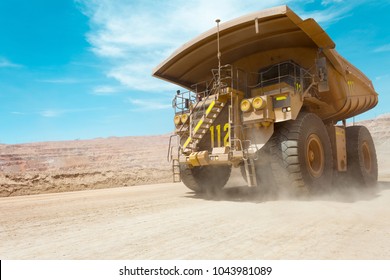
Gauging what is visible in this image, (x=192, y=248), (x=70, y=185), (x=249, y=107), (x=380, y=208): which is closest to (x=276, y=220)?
(x=192, y=248)

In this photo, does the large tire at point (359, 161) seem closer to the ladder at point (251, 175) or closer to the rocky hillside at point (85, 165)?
the rocky hillside at point (85, 165)

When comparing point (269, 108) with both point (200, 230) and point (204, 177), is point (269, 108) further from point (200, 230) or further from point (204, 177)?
point (200, 230)

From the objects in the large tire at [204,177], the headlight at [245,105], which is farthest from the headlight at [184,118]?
the headlight at [245,105]

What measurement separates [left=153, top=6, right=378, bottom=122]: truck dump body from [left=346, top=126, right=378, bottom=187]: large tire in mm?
783

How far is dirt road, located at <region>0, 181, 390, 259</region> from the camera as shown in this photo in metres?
3.12

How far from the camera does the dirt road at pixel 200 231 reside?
312 cm

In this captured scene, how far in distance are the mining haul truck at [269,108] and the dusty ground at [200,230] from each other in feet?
3.76

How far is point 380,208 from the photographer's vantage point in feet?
18.2

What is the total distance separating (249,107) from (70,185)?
7.88 meters

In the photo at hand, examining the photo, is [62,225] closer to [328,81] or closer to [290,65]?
[290,65]

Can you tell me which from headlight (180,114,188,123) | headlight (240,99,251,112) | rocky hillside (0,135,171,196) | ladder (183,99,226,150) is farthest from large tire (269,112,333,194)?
rocky hillside (0,135,171,196)

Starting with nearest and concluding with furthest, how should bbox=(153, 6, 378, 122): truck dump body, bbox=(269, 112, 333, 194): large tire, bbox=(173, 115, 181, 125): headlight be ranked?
bbox=(269, 112, 333, 194): large tire → bbox=(153, 6, 378, 122): truck dump body → bbox=(173, 115, 181, 125): headlight

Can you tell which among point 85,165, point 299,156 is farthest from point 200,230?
point 85,165

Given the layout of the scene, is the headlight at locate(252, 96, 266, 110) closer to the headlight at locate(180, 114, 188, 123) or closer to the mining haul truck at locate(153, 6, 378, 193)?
the mining haul truck at locate(153, 6, 378, 193)
